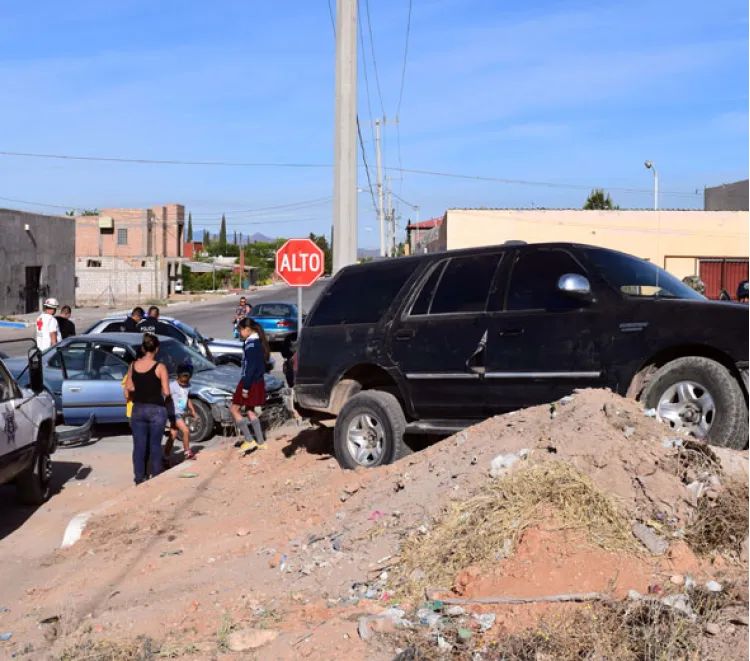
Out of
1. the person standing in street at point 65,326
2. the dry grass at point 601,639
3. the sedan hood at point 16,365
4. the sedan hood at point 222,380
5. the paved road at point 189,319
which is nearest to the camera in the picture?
the dry grass at point 601,639

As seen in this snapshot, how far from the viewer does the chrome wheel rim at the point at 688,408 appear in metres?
7.22

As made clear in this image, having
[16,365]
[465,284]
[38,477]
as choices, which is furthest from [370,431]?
[16,365]

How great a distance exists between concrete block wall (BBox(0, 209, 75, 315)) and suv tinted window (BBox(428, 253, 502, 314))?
4408cm

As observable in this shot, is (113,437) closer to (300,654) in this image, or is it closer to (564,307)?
(564,307)

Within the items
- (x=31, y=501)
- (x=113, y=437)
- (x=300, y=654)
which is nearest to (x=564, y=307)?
(x=300, y=654)

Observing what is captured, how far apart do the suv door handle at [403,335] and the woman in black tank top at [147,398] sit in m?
3.01

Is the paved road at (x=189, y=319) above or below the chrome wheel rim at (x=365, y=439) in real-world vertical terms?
below

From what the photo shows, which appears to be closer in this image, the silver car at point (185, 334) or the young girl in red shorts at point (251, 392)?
the young girl in red shorts at point (251, 392)

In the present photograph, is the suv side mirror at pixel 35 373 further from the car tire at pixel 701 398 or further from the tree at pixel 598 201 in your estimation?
the tree at pixel 598 201

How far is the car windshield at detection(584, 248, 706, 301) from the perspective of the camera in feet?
26.2

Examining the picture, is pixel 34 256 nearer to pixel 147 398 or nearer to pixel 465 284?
pixel 147 398

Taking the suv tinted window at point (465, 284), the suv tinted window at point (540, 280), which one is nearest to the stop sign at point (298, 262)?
the suv tinted window at point (465, 284)

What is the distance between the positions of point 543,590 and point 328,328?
475 centimetres

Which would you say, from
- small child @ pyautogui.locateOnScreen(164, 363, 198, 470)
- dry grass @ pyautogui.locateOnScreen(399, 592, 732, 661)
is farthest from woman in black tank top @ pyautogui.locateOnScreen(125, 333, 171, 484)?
dry grass @ pyautogui.locateOnScreen(399, 592, 732, 661)
